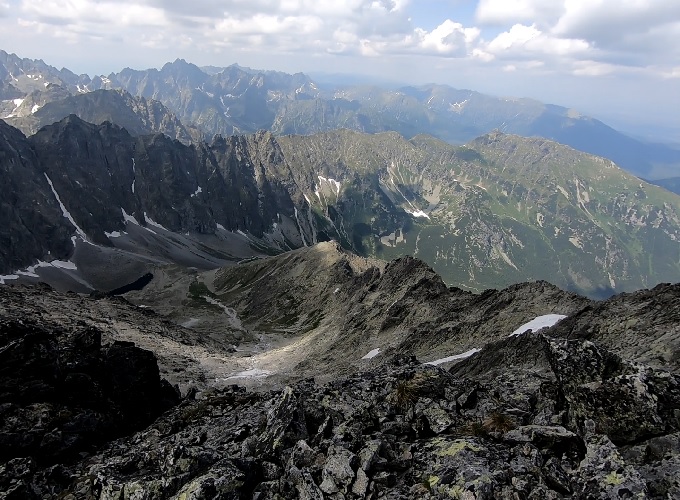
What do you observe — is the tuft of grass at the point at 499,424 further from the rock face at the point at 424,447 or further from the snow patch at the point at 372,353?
the snow patch at the point at 372,353

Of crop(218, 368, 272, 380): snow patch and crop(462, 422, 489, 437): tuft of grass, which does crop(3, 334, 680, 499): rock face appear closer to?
crop(462, 422, 489, 437): tuft of grass

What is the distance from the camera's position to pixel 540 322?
48.6 m

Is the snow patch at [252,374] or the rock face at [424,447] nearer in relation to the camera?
the rock face at [424,447]

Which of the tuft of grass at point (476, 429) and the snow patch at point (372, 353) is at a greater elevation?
the tuft of grass at point (476, 429)

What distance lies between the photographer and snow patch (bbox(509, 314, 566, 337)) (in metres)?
47.1

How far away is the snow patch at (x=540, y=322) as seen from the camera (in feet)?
154

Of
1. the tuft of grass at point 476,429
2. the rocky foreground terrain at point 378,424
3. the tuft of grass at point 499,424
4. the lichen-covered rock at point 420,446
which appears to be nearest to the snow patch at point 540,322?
the rocky foreground terrain at point 378,424

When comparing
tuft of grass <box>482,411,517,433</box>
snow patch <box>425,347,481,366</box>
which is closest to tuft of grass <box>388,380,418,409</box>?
tuft of grass <box>482,411,517,433</box>

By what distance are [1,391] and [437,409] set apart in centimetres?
2559

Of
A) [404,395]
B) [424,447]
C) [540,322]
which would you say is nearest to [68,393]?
[404,395]

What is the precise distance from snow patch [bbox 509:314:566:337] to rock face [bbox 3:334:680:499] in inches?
1068

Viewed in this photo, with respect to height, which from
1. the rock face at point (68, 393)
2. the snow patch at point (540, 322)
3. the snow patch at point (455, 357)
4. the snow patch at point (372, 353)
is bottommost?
the snow patch at point (372, 353)

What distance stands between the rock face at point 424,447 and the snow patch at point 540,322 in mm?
27129

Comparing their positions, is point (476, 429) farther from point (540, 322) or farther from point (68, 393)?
point (540, 322)
